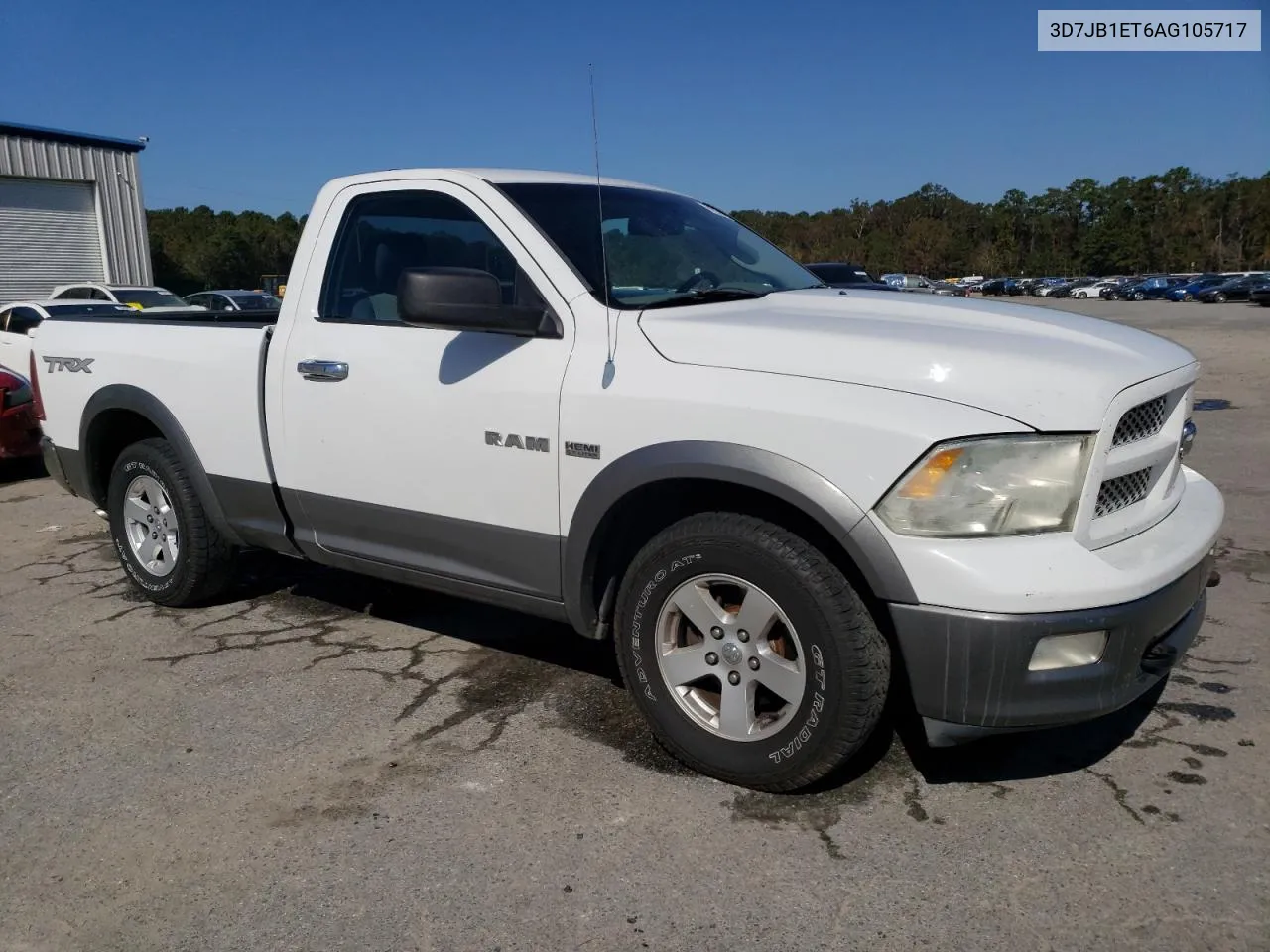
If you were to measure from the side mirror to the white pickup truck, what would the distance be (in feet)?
0.04

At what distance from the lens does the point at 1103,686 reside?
2.71 metres

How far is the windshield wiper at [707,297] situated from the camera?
3.45 m

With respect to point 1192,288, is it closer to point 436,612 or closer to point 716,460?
point 436,612

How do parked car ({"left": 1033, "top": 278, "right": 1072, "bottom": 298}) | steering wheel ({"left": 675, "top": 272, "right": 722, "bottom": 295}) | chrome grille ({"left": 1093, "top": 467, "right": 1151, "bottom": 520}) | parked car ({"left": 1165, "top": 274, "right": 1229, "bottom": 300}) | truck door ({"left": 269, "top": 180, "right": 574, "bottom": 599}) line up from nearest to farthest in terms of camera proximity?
1. chrome grille ({"left": 1093, "top": 467, "right": 1151, "bottom": 520})
2. truck door ({"left": 269, "top": 180, "right": 574, "bottom": 599})
3. steering wheel ({"left": 675, "top": 272, "right": 722, "bottom": 295})
4. parked car ({"left": 1165, "top": 274, "right": 1229, "bottom": 300})
5. parked car ({"left": 1033, "top": 278, "right": 1072, "bottom": 298})

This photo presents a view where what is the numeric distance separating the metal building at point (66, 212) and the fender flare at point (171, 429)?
22.7 meters

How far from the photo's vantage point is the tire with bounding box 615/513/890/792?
112 inches

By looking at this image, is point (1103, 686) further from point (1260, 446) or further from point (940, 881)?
point (1260, 446)

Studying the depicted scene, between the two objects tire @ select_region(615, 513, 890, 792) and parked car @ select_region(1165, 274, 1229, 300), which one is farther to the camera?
parked car @ select_region(1165, 274, 1229, 300)

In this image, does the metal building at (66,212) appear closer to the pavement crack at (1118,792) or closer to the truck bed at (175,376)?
the truck bed at (175,376)

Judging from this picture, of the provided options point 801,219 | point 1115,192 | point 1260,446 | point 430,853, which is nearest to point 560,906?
point 430,853

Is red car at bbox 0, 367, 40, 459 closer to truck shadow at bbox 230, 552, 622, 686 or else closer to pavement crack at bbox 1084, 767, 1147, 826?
truck shadow at bbox 230, 552, 622, 686

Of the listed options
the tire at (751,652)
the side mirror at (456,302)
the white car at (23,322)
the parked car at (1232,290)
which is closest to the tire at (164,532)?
the side mirror at (456,302)

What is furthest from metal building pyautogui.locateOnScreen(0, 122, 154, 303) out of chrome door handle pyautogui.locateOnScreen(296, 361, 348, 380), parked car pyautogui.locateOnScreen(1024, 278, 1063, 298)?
parked car pyautogui.locateOnScreen(1024, 278, 1063, 298)

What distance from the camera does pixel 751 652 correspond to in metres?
3.02
